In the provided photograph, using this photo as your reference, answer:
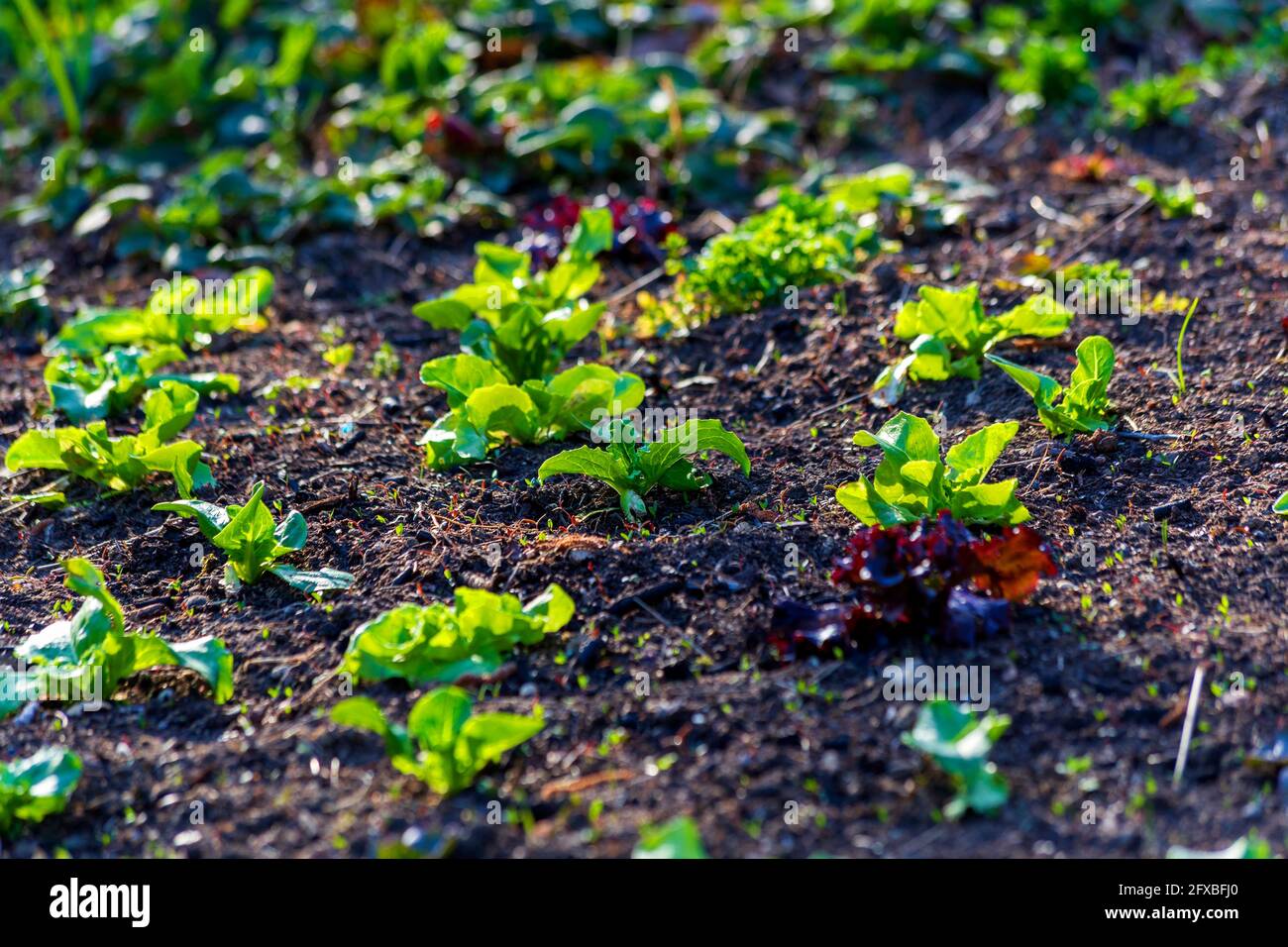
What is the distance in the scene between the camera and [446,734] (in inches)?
100

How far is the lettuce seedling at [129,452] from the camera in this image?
3.75 metres

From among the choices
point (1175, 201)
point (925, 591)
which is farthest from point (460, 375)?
point (1175, 201)

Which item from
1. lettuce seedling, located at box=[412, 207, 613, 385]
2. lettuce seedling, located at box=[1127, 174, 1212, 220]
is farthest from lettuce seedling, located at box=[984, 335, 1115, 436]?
lettuce seedling, located at box=[1127, 174, 1212, 220]

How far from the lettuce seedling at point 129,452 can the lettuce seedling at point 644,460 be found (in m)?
1.12

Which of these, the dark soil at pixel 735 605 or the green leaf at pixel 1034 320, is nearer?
the dark soil at pixel 735 605

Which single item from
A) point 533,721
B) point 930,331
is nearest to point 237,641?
point 533,721

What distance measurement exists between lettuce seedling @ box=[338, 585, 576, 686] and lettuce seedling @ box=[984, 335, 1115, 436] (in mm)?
1477

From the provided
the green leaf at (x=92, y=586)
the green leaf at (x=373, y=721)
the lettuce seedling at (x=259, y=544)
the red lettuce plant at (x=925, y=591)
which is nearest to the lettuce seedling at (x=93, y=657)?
the green leaf at (x=92, y=586)

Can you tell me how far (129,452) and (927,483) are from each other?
2282 mm

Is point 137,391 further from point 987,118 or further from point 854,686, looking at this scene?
point 987,118

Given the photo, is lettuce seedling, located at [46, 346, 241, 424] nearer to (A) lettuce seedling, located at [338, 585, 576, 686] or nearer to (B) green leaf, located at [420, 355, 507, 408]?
(B) green leaf, located at [420, 355, 507, 408]

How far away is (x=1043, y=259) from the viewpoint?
4602 millimetres

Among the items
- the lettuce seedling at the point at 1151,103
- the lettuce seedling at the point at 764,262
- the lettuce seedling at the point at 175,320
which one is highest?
the lettuce seedling at the point at 1151,103

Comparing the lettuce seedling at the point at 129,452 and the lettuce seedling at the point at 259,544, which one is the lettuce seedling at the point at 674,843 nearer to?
the lettuce seedling at the point at 259,544
